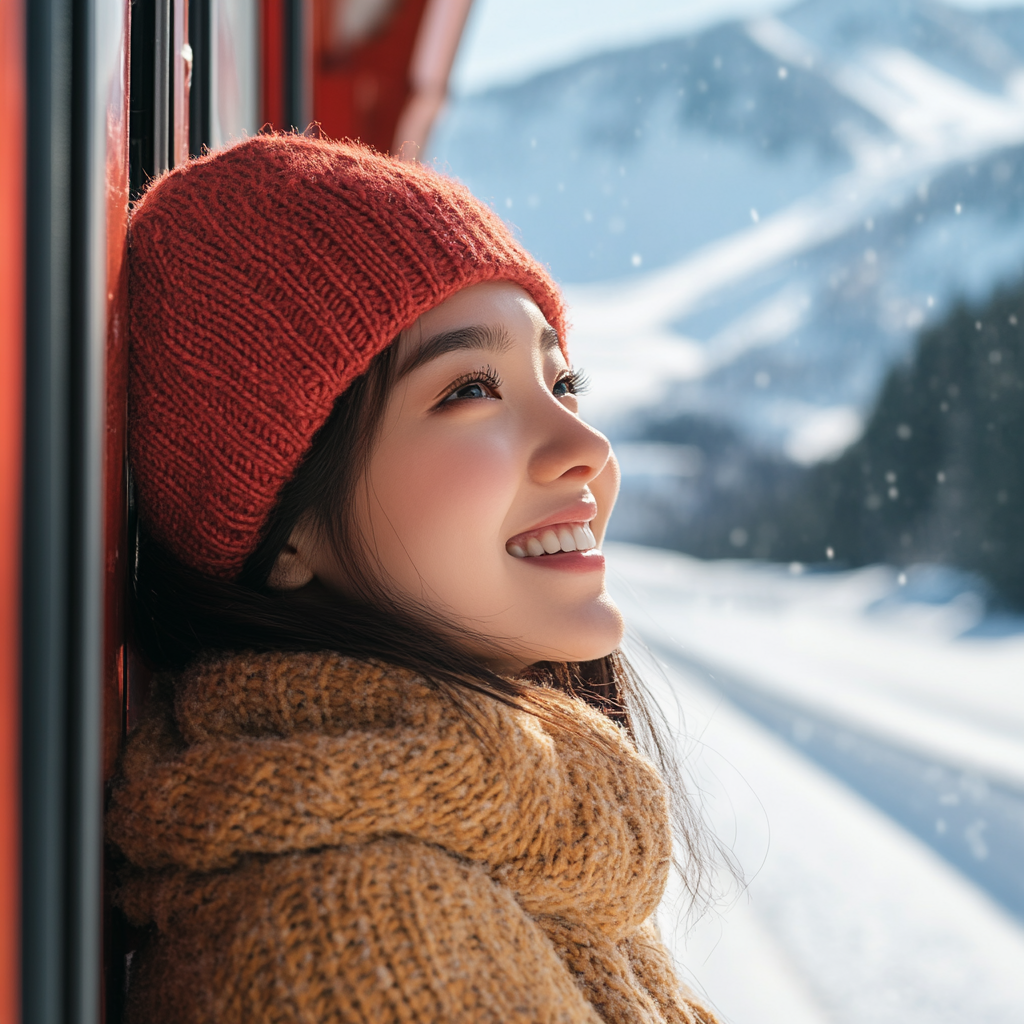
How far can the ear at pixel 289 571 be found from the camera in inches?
32.3

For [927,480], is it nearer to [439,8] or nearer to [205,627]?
[439,8]

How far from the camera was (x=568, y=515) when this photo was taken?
804 mm

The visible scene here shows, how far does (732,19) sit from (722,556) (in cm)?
568

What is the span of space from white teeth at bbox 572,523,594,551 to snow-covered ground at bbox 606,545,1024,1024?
20 cm

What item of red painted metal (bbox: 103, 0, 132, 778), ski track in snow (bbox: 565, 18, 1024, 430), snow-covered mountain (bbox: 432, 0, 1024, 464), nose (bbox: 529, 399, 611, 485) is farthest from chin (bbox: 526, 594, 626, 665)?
ski track in snow (bbox: 565, 18, 1024, 430)

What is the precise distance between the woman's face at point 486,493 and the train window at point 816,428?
242mm

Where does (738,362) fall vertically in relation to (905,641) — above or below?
above

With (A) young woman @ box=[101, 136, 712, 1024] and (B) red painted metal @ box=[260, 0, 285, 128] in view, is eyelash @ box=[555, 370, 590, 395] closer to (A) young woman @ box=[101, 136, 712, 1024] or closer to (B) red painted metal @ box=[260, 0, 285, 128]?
(A) young woman @ box=[101, 136, 712, 1024]

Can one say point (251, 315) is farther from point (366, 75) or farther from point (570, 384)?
point (366, 75)

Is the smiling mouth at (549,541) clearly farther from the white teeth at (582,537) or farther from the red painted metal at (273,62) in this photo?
the red painted metal at (273,62)

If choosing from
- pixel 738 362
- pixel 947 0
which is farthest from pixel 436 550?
pixel 738 362

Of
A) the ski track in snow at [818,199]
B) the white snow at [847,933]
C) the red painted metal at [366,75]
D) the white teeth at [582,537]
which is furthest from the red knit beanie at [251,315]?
the ski track in snow at [818,199]

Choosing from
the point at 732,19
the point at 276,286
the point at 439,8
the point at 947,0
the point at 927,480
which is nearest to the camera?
the point at 276,286

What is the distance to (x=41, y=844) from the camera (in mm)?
422
